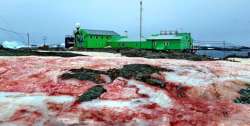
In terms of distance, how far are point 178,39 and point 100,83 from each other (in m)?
37.0

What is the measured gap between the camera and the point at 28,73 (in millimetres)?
15836

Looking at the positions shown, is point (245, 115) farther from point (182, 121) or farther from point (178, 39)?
point (178, 39)

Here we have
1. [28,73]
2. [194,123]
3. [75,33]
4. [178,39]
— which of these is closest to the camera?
[194,123]

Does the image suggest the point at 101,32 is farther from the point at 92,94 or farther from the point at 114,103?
the point at 114,103

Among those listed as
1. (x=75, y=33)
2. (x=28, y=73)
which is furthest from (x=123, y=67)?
(x=75, y=33)

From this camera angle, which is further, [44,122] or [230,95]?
[230,95]

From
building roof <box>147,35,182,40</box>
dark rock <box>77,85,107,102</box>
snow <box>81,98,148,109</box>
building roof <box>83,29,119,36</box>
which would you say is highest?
building roof <box>83,29,119,36</box>

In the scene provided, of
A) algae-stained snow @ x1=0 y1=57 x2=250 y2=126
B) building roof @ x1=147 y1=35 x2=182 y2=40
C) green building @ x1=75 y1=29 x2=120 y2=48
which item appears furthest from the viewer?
green building @ x1=75 y1=29 x2=120 y2=48

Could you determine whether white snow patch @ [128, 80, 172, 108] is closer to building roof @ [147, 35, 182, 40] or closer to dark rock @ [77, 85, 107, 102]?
dark rock @ [77, 85, 107, 102]

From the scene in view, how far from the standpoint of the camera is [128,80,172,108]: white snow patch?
12.8 m

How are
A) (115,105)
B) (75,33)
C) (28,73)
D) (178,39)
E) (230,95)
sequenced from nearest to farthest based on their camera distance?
(115,105), (230,95), (28,73), (178,39), (75,33)

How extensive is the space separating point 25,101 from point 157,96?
394cm

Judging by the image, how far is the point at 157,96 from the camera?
1328cm

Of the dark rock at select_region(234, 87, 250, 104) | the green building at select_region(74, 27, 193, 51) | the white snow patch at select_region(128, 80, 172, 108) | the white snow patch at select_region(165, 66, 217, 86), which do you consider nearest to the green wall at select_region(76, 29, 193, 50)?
the green building at select_region(74, 27, 193, 51)
